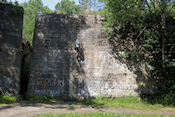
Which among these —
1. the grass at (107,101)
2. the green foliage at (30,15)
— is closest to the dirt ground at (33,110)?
the grass at (107,101)

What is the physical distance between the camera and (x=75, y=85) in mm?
11000

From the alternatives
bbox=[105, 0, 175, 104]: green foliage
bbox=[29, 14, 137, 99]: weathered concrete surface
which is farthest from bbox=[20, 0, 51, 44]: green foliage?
bbox=[105, 0, 175, 104]: green foliage

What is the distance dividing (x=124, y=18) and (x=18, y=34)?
6180 millimetres

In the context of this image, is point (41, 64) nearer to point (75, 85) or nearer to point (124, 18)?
point (75, 85)

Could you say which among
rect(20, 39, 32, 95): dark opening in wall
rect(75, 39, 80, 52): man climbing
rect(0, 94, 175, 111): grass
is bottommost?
rect(0, 94, 175, 111): grass

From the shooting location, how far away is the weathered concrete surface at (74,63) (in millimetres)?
10891

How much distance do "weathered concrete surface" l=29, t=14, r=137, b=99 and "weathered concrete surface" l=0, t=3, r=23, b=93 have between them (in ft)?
3.08

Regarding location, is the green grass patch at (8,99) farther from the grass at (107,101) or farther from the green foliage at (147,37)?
the green foliage at (147,37)

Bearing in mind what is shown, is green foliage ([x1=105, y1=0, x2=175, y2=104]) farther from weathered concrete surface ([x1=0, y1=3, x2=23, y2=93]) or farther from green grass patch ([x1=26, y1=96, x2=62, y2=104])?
weathered concrete surface ([x1=0, y1=3, x2=23, y2=93])

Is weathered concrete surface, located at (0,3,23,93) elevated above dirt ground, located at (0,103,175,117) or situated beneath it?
elevated above

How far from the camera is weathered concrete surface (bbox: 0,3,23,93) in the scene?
33.5ft

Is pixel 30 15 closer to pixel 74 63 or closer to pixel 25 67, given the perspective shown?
pixel 25 67

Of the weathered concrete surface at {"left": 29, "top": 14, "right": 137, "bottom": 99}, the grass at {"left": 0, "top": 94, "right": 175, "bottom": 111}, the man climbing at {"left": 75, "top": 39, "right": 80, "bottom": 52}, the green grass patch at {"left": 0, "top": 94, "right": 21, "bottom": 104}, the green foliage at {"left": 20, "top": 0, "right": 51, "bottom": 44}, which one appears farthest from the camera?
the green foliage at {"left": 20, "top": 0, "right": 51, "bottom": 44}

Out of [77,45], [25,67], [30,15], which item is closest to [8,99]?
[25,67]
